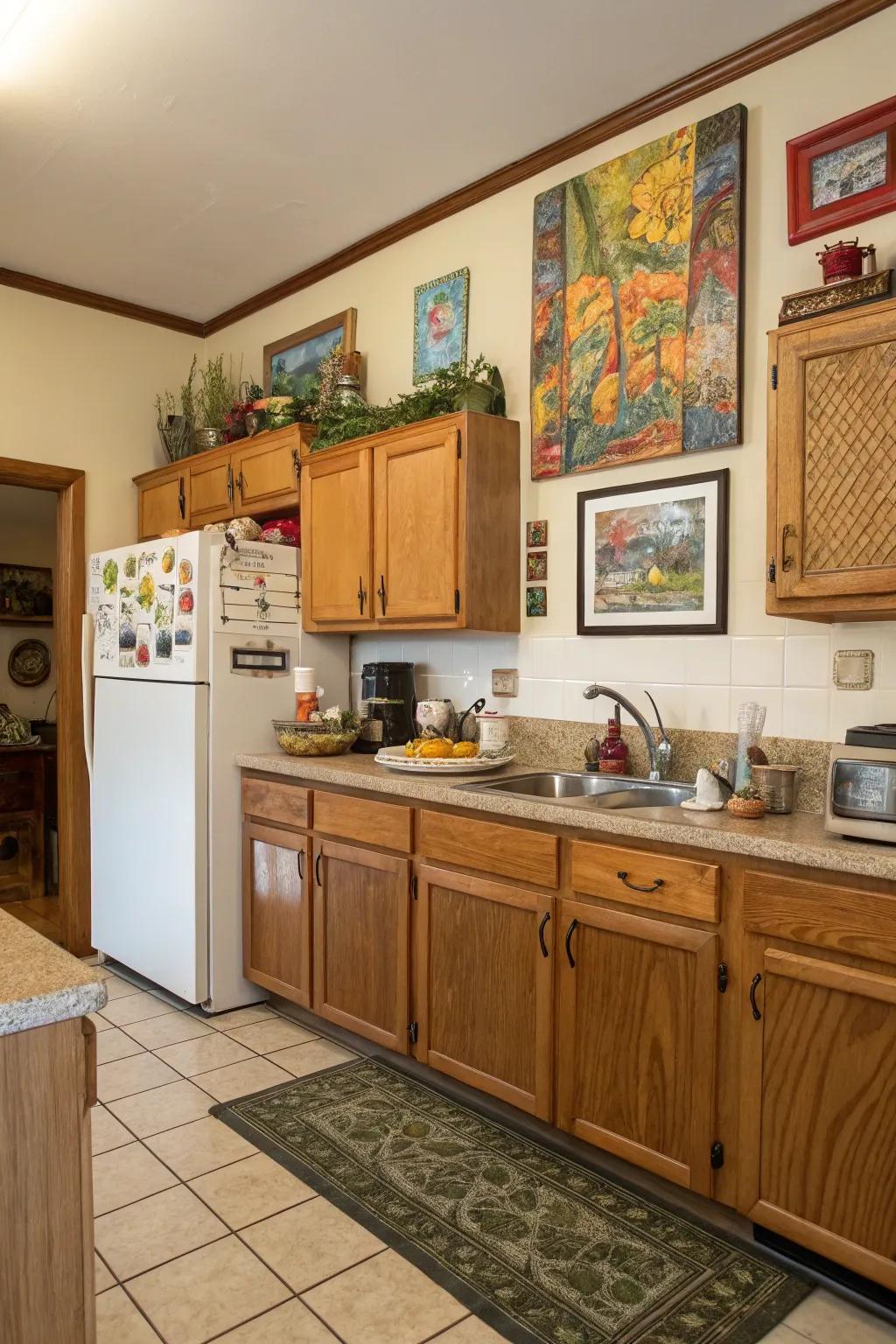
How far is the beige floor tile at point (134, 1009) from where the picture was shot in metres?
3.43

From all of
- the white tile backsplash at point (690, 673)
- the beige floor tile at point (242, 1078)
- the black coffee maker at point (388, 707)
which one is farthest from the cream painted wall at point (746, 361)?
the beige floor tile at point (242, 1078)

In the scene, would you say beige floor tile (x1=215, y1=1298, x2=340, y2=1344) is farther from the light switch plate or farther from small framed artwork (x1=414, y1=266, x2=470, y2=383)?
small framed artwork (x1=414, y1=266, x2=470, y2=383)

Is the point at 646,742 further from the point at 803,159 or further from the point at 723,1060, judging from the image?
the point at 803,159

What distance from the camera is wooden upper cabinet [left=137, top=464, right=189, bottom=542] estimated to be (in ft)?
14.0

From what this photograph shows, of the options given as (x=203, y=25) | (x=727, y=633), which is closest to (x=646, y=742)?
(x=727, y=633)

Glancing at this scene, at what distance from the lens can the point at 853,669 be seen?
233 centimetres

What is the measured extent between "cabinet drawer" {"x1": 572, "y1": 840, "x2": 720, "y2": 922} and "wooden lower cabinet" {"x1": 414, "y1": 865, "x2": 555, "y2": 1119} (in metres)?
0.16

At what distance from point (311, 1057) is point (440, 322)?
2.59m

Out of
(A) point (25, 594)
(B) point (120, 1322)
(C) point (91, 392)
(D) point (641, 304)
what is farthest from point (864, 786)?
(A) point (25, 594)

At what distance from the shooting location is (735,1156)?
2.00 m

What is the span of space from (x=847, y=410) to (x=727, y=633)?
73 centimetres

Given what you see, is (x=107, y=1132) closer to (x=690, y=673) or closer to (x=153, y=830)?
(x=153, y=830)

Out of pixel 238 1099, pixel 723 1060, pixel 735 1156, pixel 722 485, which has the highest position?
pixel 722 485

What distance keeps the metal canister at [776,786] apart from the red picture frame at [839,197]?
1345 mm
